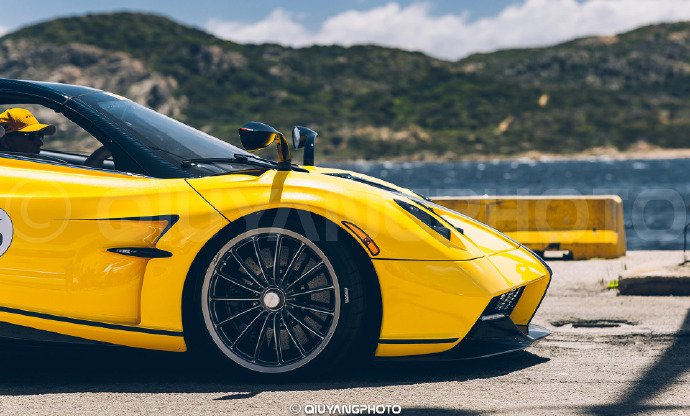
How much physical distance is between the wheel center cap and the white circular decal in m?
1.13

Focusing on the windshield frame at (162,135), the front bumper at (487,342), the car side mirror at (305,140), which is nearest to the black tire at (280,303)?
the front bumper at (487,342)

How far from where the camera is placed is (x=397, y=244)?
3250 millimetres

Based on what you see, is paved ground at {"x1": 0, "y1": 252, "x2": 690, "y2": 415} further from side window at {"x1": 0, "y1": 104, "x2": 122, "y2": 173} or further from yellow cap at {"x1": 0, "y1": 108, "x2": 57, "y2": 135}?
yellow cap at {"x1": 0, "y1": 108, "x2": 57, "y2": 135}

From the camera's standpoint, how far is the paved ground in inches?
116

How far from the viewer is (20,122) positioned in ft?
12.4

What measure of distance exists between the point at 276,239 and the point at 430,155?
7239 inches

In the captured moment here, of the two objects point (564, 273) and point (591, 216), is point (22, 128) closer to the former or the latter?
point (564, 273)

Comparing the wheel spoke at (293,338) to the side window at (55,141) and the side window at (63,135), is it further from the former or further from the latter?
the side window at (63,135)

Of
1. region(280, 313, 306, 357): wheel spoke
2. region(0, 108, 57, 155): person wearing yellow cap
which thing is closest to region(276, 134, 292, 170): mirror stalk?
region(280, 313, 306, 357): wheel spoke

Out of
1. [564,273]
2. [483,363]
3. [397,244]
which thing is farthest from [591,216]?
[397,244]

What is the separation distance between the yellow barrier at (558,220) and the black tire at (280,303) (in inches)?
227

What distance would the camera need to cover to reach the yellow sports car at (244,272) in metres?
3.24

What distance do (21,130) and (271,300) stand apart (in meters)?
1.58

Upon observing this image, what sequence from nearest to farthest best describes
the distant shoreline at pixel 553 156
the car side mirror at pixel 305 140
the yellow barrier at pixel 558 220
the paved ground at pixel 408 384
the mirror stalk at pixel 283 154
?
the paved ground at pixel 408 384 < the mirror stalk at pixel 283 154 < the car side mirror at pixel 305 140 < the yellow barrier at pixel 558 220 < the distant shoreline at pixel 553 156
